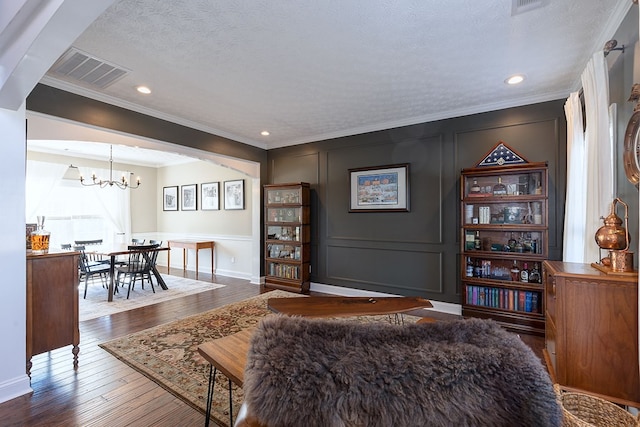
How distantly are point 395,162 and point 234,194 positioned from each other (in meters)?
3.58

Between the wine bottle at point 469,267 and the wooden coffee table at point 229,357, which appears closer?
the wooden coffee table at point 229,357

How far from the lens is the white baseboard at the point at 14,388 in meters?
2.03

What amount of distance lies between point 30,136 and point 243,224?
11.8 ft

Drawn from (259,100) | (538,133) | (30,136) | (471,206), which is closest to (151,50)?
(259,100)

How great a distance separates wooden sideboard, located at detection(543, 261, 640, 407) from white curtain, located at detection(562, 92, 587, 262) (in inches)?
40.5

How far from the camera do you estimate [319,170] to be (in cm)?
499

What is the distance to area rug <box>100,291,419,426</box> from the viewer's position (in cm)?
206

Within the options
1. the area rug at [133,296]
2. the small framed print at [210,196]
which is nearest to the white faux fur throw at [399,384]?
the area rug at [133,296]

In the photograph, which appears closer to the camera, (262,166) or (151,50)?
(151,50)

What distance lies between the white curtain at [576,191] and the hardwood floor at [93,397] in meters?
1.03

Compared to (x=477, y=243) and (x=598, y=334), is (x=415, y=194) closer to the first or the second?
(x=477, y=243)

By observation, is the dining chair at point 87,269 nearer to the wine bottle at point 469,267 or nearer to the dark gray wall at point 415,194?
the dark gray wall at point 415,194

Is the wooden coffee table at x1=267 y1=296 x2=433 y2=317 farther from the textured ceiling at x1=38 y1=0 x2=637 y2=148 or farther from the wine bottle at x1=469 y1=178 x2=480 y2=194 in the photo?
the textured ceiling at x1=38 y1=0 x2=637 y2=148

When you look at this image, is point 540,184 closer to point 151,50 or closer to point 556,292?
point 556,292
